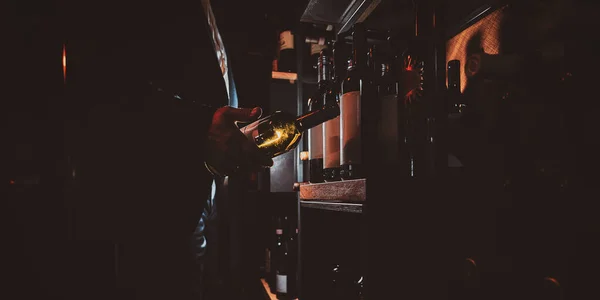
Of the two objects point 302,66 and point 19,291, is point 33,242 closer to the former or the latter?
Answer: point 19,291

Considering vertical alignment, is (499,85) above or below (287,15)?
below

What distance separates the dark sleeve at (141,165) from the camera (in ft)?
2.03

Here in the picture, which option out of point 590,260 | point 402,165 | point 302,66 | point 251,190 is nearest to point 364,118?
point 402,165

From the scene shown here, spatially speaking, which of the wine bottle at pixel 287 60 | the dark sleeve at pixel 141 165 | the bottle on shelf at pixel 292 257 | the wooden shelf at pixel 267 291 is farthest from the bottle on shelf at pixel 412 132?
the wine bottle at pixel 287 60

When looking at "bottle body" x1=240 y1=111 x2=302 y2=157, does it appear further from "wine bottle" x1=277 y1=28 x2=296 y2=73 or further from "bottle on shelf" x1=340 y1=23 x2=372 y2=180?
"wine bottle" x1=277 y1=28 x2=296 y2=73

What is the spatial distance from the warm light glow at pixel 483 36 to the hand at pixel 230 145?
22.0 inches

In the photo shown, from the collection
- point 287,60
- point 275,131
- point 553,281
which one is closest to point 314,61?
point 287,60

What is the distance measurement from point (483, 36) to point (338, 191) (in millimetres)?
551

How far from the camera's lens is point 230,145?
822 millimetres

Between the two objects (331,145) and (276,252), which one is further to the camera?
(276,252)

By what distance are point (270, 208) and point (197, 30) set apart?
1.07 meters

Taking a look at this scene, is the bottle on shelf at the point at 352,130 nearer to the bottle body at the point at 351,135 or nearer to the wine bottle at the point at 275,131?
the bottle body at the point at 351,135

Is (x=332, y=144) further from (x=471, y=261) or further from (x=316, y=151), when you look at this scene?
(x=471, y=261)

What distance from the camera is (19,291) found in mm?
583
